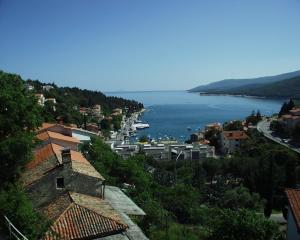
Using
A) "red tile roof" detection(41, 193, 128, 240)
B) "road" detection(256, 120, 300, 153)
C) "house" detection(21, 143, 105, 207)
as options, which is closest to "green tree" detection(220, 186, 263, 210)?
"house" detection(21, 143, 105, 207)

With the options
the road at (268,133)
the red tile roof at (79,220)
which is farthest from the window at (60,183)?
the road at (268,133)

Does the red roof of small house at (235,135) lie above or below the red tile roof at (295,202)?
below

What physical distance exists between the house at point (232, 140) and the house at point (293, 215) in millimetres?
53989

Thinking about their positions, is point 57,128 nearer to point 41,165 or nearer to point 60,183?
point 41,165

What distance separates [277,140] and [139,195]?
45220mm

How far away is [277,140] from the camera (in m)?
60.6

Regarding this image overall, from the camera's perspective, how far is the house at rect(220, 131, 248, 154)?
66062 millimetres

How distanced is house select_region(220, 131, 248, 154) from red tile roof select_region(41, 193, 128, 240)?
180 feet

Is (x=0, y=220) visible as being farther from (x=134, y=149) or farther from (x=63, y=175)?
(x=134, y=149)

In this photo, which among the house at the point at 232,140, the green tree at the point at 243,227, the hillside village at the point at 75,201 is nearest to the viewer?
the hillside village at the point at 75,201

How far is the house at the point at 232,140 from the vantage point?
66062mm

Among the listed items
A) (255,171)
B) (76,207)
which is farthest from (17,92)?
(255,171)

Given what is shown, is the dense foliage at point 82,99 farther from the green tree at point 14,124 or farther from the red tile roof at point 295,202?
the red tile roof at point 295,202

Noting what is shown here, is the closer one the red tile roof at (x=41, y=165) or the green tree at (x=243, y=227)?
the green tree at (x=243, y=227)
